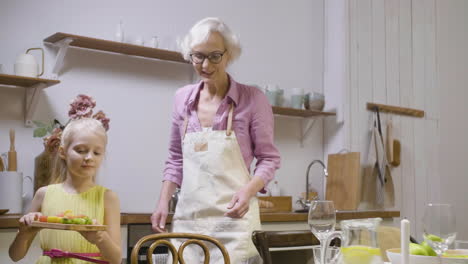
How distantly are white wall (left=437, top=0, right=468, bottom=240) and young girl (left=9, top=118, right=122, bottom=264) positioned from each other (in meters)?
4.03

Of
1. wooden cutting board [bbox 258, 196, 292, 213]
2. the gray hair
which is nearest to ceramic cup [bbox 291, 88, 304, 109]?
wooden cutting board [bbox 258, 196, 292, 213]

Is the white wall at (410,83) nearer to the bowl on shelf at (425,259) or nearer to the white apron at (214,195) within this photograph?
the white apron at (214,195)

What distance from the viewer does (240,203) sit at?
7.27ft

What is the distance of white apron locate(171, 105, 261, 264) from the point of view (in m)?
2.26

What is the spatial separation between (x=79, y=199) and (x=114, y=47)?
5.12 ft

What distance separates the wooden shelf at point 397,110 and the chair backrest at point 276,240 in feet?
9.53

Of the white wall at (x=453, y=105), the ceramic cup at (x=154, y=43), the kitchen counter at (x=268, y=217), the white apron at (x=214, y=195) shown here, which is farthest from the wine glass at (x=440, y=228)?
the white wall at (x=453, y=105)

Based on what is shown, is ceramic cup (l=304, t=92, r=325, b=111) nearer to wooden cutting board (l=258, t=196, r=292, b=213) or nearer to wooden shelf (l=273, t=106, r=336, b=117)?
wooden shelf (l=273, t=106, r=336, b=117)

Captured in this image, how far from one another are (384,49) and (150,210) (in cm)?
238

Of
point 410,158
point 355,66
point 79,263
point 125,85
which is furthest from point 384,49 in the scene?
point 79,263

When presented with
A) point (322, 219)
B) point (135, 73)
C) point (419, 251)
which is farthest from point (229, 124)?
point (135, 73)

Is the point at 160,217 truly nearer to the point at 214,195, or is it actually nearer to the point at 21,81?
the point at 214,195

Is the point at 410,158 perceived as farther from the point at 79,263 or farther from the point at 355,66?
the point at 79,263

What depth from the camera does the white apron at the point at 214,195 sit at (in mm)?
2260
